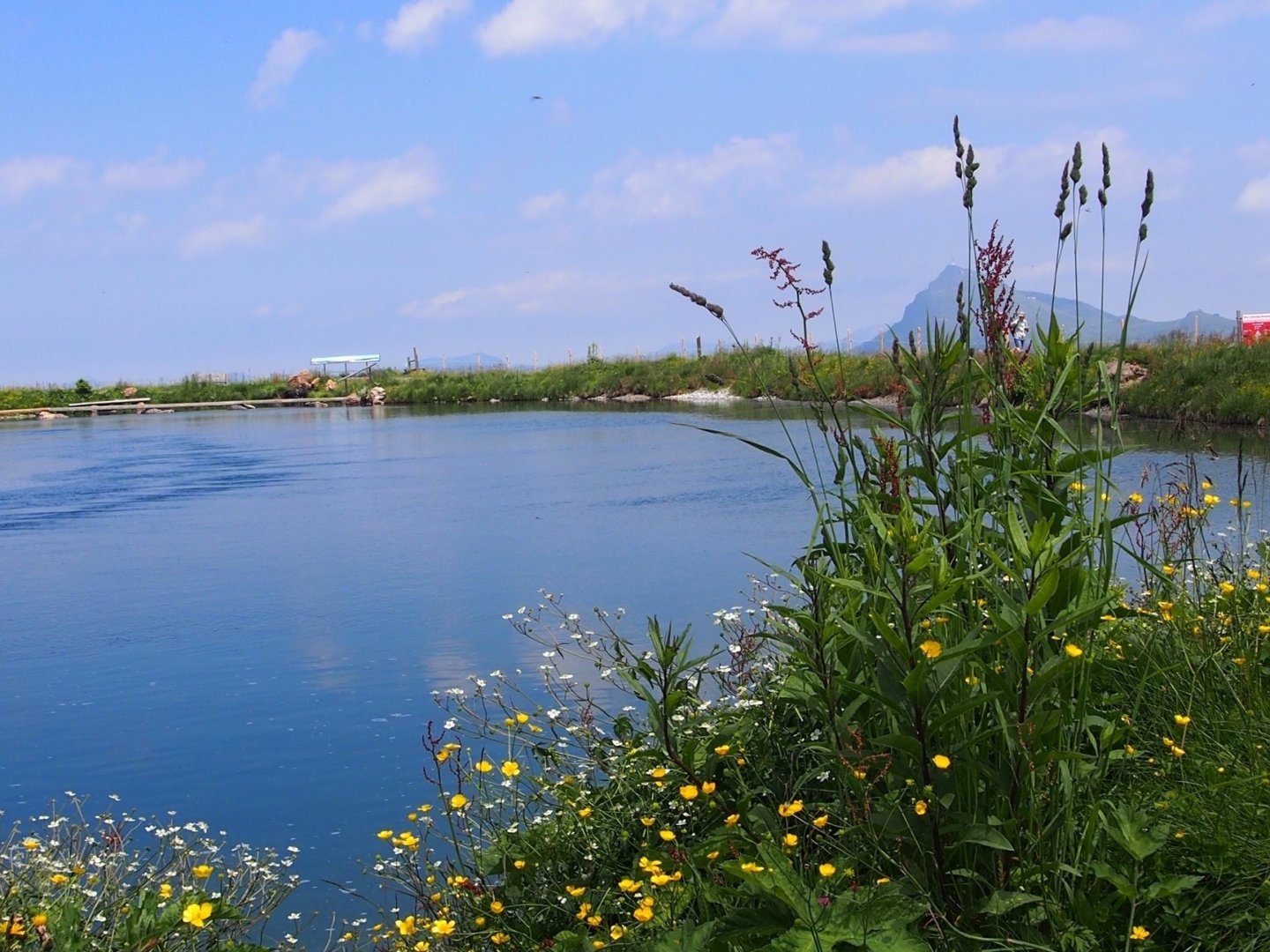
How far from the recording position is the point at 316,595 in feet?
34.8

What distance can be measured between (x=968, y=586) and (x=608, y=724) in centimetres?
278

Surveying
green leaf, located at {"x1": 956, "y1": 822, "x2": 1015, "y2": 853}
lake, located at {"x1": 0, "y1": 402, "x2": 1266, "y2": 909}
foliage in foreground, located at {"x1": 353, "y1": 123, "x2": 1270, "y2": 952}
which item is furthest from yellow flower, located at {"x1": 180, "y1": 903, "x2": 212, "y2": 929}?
green leaf, located at {"x1": 956, "y1": 822, "x2": 1015, "y2": 853}

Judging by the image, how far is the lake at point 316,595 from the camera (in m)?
5.88

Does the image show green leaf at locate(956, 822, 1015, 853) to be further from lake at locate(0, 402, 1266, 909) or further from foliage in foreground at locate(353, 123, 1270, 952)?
lake at locate(0, 402, 1266, 909)

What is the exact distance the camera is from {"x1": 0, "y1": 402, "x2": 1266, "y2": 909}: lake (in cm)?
588

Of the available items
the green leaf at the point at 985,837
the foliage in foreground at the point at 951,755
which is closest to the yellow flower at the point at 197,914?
the foliage in foreground at the point at 951,755

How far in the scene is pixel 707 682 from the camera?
5.79 m

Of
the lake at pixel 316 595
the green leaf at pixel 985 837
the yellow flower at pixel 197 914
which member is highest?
the green leaf at pixel 985 837

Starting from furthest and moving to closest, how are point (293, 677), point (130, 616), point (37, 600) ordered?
point (37, 600) < point (130, 616) < point (293, 677)

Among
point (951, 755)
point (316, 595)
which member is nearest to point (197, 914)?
point (951, 755)

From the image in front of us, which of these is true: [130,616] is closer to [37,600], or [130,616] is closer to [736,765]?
[37,600]

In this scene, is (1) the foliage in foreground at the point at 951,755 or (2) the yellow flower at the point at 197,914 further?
(2) the yellow flower at the point at 197,914

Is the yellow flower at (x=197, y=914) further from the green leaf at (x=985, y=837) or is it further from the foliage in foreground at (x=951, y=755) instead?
the green leaf at (x=985, y=837)

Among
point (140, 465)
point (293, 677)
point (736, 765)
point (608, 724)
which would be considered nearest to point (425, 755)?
point (608, 724)
